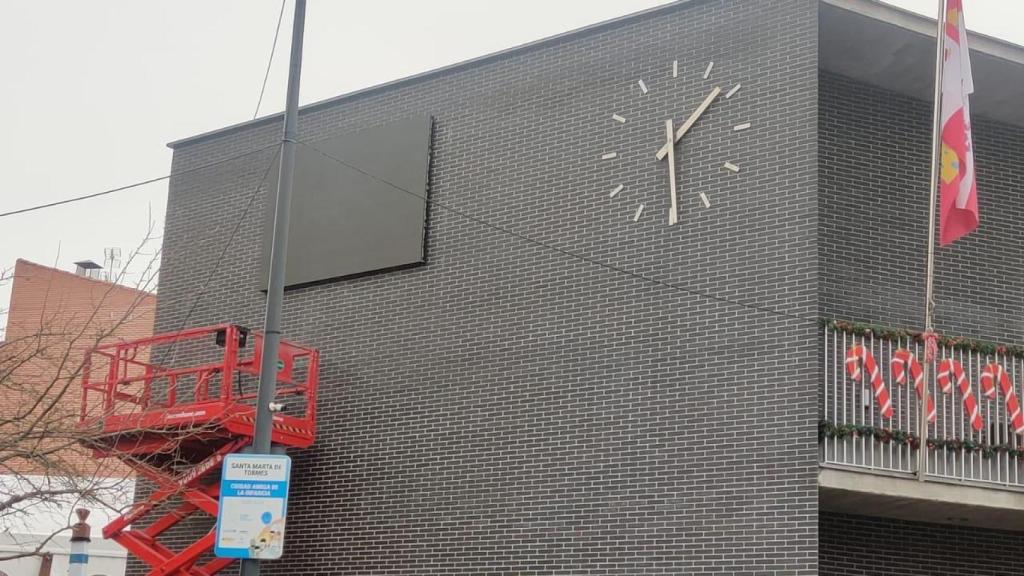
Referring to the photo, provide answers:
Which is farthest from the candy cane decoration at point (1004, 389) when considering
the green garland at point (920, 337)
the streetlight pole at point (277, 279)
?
the streetlight pole at point (277, 279)

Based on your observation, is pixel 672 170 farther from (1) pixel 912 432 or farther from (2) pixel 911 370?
(1) pixel 912 432

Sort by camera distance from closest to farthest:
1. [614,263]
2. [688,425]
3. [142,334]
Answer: [688,425] → [614,263] → [142,334]

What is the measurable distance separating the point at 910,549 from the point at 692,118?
588cm

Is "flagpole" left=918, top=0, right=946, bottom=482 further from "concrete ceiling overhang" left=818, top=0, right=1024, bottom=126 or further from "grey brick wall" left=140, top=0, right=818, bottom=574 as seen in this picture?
"grey brick wall" left=140, top=0, right=818, bottom=574

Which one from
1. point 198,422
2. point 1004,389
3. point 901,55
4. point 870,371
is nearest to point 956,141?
point 901,55

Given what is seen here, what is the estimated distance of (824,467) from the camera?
14.3m

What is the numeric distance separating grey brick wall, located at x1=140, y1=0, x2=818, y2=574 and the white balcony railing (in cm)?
42

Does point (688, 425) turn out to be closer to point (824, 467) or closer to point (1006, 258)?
point (824, 467)

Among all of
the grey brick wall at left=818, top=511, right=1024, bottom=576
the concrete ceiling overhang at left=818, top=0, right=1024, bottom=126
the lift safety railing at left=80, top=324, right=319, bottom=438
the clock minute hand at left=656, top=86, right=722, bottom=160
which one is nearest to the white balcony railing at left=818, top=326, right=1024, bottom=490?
the grey brick wall at left=818, top=511, right=1024, bottom=576

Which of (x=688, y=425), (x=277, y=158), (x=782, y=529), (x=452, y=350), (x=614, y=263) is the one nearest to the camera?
(x=782, y=529)

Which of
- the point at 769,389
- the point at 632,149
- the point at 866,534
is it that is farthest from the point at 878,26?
the point at 866,534

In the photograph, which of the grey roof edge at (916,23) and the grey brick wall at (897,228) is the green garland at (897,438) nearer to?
the grey brick wall at (897,228)

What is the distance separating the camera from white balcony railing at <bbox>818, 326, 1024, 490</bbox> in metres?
14.5

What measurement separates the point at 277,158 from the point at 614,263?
648cm
